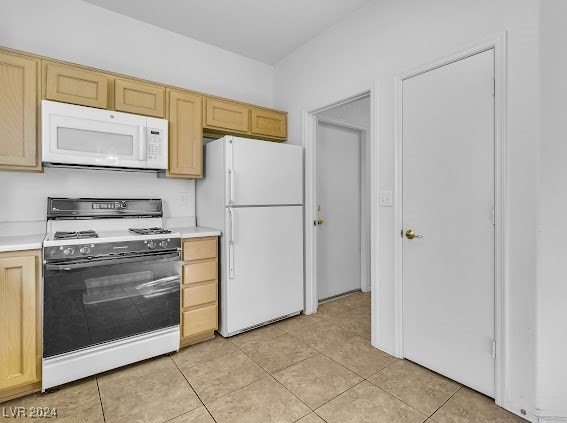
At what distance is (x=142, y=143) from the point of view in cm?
244

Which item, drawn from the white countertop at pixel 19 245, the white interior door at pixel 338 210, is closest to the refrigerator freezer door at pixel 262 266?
the white interior door at pixel 338 210

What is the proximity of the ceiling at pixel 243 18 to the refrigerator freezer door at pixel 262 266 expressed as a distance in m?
1.72

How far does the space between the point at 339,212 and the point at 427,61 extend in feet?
6.66

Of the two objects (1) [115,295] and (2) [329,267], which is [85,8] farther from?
(2) [329,267]

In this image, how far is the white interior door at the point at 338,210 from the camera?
3.61 m

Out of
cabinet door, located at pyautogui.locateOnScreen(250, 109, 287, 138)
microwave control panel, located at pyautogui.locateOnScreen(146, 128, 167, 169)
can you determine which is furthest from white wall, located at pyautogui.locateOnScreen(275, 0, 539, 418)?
microwave control panel, located at pyautogui.locateOnScreen(146, 128, 167, 169)

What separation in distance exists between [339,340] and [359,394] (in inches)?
28.8

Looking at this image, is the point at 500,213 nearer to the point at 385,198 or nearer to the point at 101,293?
the point at 385,198

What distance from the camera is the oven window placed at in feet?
7.04

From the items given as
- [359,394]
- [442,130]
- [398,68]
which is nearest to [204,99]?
[398,68]

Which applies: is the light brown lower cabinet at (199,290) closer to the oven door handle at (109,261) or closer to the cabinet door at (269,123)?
the oven door handle at (109,261)

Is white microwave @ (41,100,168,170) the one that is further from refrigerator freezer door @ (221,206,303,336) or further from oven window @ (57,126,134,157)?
refrigerator freezer door @ (221,206,303,336)

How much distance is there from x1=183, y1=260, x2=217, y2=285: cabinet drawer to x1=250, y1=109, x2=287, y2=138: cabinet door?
4.66 feet

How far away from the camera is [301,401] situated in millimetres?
1812
